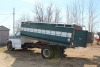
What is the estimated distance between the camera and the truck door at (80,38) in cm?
1572

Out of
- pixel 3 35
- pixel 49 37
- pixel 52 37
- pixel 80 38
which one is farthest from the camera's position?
pixel 3 35

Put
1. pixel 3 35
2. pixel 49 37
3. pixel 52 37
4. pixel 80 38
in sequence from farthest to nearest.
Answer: pixel 3 35, pixel 49 37, pixel 52 37, pixel 80 38

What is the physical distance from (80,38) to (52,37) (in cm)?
211

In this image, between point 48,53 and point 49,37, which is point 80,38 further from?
point 48,53

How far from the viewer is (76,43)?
51.9 feet

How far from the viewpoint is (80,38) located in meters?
15.9

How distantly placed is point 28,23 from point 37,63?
15.4 feet

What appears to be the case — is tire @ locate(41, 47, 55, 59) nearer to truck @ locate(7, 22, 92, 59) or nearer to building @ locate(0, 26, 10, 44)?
truck @ locate(7, 22, 92, 59)

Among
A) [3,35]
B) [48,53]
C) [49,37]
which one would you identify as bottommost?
[48,53]

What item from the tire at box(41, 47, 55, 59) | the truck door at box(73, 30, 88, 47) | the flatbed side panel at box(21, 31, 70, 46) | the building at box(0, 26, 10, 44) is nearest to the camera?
the truck door at box(73, 30, 88, 47)

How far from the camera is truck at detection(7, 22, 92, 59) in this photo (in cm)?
1574

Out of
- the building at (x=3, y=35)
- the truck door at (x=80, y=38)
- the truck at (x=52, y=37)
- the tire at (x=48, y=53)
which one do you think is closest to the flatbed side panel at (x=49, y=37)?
the truck at (x=52, y=37)

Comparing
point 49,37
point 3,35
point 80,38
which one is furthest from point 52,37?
point 3,35

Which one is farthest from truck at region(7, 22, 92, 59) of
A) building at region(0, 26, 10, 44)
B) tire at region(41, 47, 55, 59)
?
building at region(0, 26, 10, 44)
